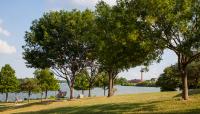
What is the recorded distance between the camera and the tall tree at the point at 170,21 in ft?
90.4

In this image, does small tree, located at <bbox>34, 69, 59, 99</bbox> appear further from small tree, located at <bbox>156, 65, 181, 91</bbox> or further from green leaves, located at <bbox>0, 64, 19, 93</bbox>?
small tree, located at <bbox>156, 65, 181, 91</bbox>

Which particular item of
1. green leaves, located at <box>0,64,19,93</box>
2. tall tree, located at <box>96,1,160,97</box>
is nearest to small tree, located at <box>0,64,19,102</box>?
green leaves, located at <box>0,64,19,93</box>

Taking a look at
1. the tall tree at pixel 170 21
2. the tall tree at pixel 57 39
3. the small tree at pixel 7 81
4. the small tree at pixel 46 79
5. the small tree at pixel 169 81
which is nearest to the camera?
the tall tree at pixel 170 21

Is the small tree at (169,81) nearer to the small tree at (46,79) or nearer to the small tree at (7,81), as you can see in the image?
the small tree at (46,79)

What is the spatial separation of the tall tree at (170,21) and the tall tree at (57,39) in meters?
24.8

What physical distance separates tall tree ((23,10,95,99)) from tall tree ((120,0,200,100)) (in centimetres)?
2476

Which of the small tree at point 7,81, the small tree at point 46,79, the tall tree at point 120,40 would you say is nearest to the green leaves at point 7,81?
the small tree at point 7,81

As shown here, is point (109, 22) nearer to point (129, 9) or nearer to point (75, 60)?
point (129, 9)

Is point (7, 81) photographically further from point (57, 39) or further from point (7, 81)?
point (57, 39)

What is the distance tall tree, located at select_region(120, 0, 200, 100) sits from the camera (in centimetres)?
2756

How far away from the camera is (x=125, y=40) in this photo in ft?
93.8

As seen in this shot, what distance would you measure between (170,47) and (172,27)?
2.20 metres

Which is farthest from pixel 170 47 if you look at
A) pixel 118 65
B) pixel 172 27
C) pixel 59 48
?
pixel 59 48

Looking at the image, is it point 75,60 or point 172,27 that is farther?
point 75,60
